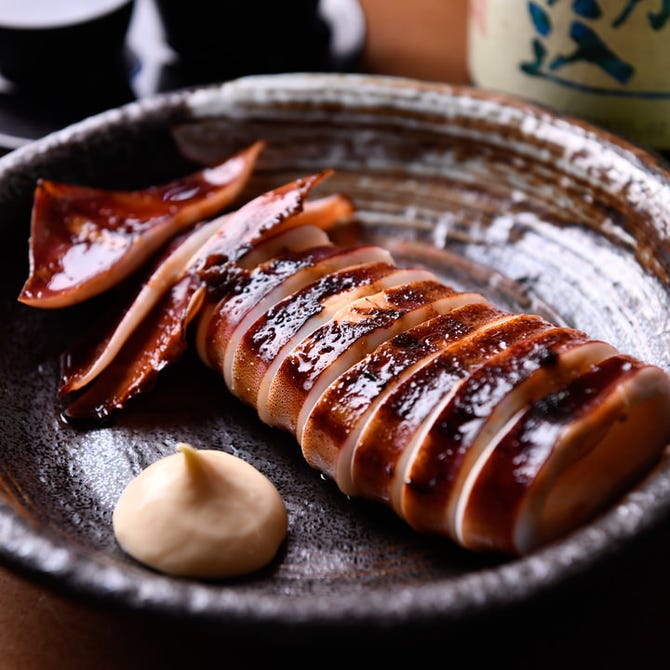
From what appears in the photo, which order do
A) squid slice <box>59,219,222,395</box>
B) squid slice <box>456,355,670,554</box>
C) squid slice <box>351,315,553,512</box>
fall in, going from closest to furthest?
squid slice <box>456,355,670,554</box>, squid slice <box>351,315,553,512</box>, squid slice <box>59,219,222,395</box>

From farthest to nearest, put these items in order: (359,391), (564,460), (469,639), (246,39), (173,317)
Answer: (246,39)
(173,317)
(359,391)
(564,460)
(469,639)

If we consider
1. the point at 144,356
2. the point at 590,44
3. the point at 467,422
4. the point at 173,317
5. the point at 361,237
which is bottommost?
the point at 144,356

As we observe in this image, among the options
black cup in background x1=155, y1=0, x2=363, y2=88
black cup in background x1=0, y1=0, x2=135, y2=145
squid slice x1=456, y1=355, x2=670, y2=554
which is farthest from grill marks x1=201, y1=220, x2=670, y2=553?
black cup in background x1=155, y1=0, x2=363, y2=88

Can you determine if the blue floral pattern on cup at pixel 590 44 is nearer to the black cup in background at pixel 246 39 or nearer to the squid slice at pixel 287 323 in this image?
the black cup in background at pixel 246 39

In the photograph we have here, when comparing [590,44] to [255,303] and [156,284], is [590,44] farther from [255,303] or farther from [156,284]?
[156,284]

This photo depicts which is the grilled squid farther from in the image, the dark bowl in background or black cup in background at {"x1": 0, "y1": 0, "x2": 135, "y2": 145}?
the dark bowl in background

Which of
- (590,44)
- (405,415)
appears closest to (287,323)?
(405,415)
